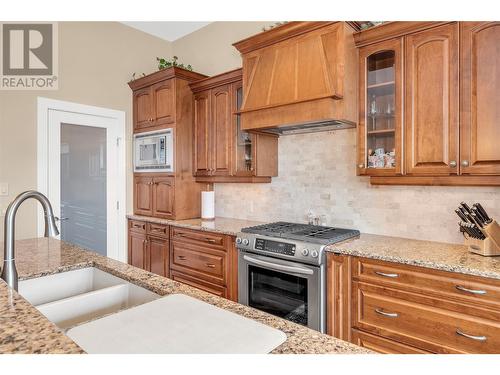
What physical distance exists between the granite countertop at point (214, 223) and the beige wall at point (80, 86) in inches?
28.5

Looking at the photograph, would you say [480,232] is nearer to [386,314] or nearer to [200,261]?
[386,314]

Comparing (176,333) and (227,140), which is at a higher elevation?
(227,140)

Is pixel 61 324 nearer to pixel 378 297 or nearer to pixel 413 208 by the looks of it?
pixel 378 297

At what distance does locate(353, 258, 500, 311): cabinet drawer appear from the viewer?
1680mm

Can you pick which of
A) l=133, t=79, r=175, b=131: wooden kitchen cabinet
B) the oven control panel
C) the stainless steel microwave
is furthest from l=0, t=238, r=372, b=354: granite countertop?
l=133, t=79, r=175, b=131: wooden kitchen cabinet

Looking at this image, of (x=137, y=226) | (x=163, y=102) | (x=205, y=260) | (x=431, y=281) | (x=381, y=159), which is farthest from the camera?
(x=137, y=226)

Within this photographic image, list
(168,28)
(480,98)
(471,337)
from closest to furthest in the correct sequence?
(471,337) → (480,98) → (168,28)

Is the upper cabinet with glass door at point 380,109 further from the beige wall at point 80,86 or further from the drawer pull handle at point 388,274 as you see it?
the beige wall at point 80,86

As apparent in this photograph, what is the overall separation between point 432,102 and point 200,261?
2.31 meters

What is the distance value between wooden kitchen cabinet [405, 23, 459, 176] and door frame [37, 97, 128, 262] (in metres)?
3.14

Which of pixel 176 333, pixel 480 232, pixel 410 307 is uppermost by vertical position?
pixel 480 232

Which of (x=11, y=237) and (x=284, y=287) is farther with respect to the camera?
(x=284, y=287)

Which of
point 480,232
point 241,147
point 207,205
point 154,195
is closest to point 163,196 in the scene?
point 154,195

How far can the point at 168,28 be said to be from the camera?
4.06 m
